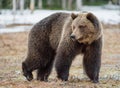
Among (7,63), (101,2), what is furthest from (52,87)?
(101,2)

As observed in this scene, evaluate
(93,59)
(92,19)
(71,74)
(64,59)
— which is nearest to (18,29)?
(71,74)

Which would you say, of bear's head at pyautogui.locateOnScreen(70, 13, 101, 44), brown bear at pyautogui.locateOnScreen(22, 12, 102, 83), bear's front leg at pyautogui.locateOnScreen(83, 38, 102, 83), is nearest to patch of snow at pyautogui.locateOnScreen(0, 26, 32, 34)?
brown bear at pyautogui.locateOnScreen(22, 12, 102, 83)

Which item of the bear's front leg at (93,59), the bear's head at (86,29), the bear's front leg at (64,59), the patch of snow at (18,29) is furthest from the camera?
the patch of snow at (18,29)

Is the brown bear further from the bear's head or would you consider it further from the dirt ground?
the dirt ground

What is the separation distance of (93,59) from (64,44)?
1.98 feet

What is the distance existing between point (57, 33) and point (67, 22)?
385 mm

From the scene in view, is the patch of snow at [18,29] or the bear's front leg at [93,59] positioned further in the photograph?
the patch of snow at [18,29]

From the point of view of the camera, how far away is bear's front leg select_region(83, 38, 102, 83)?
8992 millimetres

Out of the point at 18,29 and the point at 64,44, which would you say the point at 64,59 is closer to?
the point at 64,44

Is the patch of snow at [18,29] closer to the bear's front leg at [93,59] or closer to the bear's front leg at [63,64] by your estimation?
the bear's front leg at [93,59]

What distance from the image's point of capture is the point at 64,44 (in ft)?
29.3

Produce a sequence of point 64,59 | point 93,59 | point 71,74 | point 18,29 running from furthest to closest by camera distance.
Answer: point 18,29
point 71,74
point 93,59
point 64,59

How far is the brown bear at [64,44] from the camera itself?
8797mm

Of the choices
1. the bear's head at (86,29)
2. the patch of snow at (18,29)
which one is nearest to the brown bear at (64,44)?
the bear's head at (86,29)
